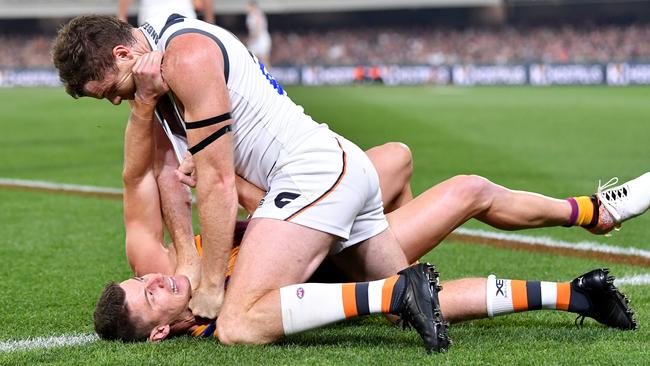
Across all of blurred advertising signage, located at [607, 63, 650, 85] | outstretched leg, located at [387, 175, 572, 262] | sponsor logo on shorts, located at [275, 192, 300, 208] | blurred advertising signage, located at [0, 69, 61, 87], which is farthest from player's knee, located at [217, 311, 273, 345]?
blurred advertising signage, located at [0, 69, 61, 87]

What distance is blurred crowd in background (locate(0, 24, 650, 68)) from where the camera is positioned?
51.2 meters

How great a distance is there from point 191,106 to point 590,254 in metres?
3.61

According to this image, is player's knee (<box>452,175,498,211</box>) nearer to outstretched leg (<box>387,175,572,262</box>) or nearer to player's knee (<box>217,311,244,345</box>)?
outstretched leg (<box>387,175,572,262</box>)

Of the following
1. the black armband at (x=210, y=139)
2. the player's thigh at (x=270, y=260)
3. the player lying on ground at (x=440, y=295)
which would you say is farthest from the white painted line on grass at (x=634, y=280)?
the black armband at (x=210, y=139)

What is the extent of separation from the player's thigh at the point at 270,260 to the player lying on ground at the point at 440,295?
1.18ft

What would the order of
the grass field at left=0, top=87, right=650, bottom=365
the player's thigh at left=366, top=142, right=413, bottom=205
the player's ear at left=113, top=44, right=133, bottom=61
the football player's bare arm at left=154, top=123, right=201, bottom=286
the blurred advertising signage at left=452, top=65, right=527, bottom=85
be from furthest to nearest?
the blurred advertising signage at left=452, top=65, right=527, bottom=85
the player's thigh at left=366, top=142, right=413, bottom=205
the football player's bare arm at left=154, top=123, right=201, bottom=286
the player's ear at left=113, top=44, right=133, bottom=61
the grass field at left=0, top=87, right=650, bottom=365

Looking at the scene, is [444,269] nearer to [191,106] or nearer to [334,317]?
[334,317]

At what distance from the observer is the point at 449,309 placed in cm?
479

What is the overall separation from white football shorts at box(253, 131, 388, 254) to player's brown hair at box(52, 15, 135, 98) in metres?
0.93

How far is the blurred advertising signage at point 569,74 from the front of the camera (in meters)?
40.8

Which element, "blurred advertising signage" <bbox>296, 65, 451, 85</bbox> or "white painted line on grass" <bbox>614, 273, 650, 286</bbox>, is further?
"blurred advertising signage" <bbox>296, 65, 451, 85</bbox>

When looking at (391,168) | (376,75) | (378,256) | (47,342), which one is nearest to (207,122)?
(378,256)

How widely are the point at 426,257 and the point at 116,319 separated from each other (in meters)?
2.94

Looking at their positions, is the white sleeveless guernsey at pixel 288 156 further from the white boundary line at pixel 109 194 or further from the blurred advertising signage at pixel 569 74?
the blurred advertising signage at pixel 569 74
